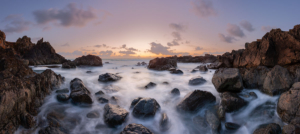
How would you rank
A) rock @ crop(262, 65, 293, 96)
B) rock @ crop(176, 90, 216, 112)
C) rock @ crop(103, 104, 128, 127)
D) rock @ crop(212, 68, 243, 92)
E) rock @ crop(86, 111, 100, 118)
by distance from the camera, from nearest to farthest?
rock @ crop(103, 104, 128, 127) → rock @ crop(86, 111, 100, 118) → rock @ crop(262, 65, 293, 96) → rock @ crop(176, 90, 216, 112) → rock @ crop(212, 68, 243, 92)

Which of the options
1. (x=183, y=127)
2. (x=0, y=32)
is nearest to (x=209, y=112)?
(x=183, y=127)

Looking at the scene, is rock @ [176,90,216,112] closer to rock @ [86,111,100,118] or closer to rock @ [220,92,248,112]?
rock @ [220,92,248,112]

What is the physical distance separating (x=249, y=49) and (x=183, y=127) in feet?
20.5

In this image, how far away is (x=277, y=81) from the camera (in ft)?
16.7

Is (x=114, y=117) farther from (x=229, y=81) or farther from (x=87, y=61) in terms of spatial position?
(x=87, y=61)

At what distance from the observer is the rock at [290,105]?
3577 mm

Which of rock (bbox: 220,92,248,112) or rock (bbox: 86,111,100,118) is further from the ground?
rock (bbox: 220,92,248,112)

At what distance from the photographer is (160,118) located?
186 inches

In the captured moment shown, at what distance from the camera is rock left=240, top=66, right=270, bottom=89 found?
5859 mm

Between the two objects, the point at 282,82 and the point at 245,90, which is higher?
the point at 282,82

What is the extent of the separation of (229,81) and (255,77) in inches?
68.6

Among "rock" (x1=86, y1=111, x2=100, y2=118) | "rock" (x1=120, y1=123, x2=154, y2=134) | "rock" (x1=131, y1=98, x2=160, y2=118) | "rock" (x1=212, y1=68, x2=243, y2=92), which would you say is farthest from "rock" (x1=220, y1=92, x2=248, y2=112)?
"rock" (x1=86, y1=111, x2=100, y2=118)

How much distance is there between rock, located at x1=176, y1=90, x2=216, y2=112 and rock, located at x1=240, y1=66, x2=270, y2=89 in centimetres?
252

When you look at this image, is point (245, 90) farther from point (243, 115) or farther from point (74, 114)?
point (74, 114)
